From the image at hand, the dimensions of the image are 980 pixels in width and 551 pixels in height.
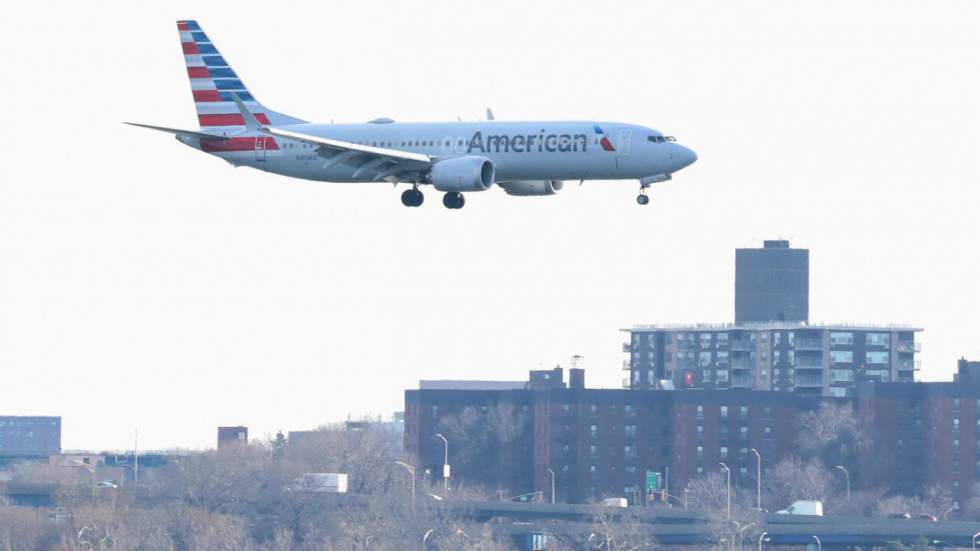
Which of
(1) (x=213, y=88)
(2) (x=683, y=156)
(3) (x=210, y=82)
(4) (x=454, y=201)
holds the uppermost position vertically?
(3) (x=210, y=82)

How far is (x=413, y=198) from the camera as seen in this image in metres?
105

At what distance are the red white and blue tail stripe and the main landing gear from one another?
11014mm

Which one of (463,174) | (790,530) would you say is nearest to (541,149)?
(463,174)

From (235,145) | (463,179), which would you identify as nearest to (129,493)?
(235,145)

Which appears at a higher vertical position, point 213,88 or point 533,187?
point 213,88

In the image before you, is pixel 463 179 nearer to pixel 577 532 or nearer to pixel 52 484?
pixel 577 532

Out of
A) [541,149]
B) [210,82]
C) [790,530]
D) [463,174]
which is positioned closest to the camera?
[463,174]

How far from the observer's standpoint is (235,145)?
110m

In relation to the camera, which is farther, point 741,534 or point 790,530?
point 790,530

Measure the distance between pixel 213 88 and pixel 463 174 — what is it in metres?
21.9

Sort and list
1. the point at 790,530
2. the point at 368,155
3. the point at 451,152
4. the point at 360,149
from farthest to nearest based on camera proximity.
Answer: the point at 790,530, the point at 451,152, the point at 368,155, the point at 360,149

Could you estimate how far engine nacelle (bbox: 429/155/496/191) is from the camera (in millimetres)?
99688

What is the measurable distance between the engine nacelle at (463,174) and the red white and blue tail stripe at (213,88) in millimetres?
14862

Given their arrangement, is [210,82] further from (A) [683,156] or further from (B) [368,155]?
(A) [683,156]
